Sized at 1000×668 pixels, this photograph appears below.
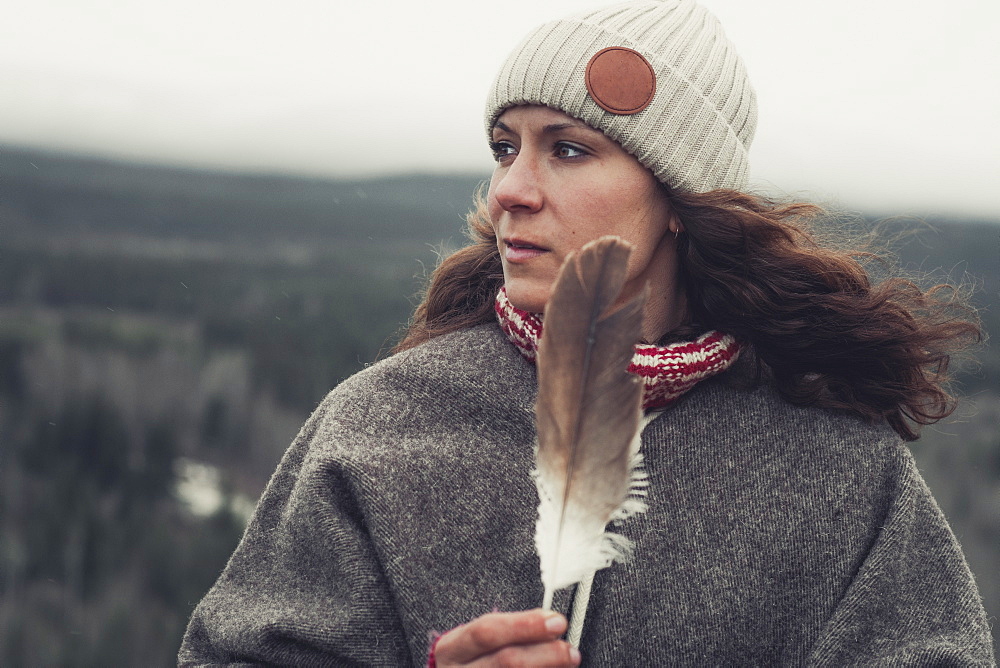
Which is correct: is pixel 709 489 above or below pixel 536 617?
below

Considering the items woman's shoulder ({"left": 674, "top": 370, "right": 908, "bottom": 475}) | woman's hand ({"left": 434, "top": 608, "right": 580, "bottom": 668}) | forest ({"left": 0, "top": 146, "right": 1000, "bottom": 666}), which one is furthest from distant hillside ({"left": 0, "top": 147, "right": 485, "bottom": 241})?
woman's hand ({"left": 434, "top": 608, "right": 580, "bottom": 668})

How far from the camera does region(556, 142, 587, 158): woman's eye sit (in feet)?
7.55

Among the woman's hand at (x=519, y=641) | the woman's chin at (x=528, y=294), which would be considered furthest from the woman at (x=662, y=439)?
the woman's hand at (x=519, y=641)

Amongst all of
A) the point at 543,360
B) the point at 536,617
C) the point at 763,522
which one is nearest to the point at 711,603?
the point at 763,522

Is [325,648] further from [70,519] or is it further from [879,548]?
[70,519]

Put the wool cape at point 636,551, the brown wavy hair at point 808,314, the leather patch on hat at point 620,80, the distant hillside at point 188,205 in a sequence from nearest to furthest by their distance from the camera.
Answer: the wool cape at point 636,551
the leather patch on hat at point 620,80
the brown wavy hair at point 808,314
the distant hillside at point 188,205

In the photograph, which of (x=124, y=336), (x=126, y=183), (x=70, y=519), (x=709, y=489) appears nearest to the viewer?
(x=709, y=489)

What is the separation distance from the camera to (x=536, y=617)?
1.42 meters

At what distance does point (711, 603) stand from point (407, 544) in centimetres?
74

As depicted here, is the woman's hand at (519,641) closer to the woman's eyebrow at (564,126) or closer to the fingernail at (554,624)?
the fingernail at (554,624)

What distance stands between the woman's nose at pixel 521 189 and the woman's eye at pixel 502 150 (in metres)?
0.17

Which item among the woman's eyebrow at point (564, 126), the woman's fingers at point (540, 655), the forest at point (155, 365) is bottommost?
the forest at point (155, 365)

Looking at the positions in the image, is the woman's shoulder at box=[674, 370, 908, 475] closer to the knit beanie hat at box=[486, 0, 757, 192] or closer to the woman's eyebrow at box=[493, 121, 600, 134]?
the knit beanie hat at box=[486, 0, 757, 192]

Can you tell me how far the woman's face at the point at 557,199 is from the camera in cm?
221
